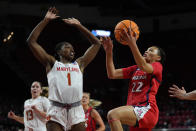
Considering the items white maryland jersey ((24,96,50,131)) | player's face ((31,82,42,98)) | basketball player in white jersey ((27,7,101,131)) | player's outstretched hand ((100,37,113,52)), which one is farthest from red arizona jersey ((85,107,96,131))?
basketball player in white jersey ((27,7,101,131))

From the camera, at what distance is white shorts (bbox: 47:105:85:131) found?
392 centimetres

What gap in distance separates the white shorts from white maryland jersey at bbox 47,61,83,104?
108mm

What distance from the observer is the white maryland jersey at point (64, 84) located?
3.95 m

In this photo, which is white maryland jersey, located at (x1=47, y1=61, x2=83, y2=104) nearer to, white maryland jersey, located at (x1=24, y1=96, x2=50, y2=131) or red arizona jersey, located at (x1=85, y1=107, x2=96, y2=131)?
red arizona jersey, located at (x1=85, y1=107, x2=96, y2=131)

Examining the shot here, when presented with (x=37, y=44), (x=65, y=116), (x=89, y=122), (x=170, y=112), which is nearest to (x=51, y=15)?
(x=37, y=44)

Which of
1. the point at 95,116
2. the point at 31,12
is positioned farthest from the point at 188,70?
the point at 95,116

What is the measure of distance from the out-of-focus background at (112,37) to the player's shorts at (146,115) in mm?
14337

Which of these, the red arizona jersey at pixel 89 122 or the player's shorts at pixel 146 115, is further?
the red arizona jersey at pixel 89 122

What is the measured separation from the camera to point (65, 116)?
3.94 metres

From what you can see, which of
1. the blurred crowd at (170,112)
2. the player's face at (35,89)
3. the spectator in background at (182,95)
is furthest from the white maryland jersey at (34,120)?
the blurred crowd at (170,112)

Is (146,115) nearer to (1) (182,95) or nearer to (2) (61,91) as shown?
(1) (182,95)

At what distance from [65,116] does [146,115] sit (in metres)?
1.43

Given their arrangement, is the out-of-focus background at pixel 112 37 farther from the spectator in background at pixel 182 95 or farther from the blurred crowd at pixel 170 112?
the spectator in background at pixel 182 95

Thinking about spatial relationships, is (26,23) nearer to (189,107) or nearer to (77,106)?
(189,107)
